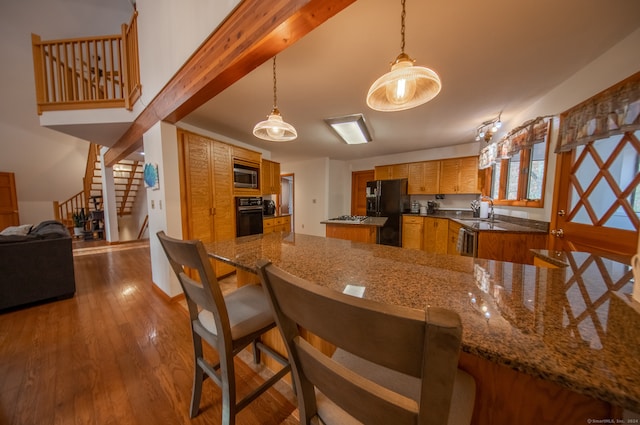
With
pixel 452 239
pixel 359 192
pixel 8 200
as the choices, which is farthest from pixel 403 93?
pixel 8 200

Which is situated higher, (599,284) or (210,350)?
(599,284)

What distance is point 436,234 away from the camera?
4078mm

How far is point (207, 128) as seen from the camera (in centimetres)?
308

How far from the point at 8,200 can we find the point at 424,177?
940 cm

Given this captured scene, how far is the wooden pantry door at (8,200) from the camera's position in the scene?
15.3 ft

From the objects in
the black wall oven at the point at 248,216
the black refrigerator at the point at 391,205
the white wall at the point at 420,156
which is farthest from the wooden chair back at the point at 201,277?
the white wall at the point at 420,156

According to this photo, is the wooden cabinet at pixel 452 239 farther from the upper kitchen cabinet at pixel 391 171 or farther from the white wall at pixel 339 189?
the white wall at pixel 339 189

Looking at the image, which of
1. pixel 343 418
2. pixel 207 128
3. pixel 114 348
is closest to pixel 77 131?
pixel 207 128

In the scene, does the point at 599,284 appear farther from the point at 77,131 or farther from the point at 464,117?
the point at 77,131

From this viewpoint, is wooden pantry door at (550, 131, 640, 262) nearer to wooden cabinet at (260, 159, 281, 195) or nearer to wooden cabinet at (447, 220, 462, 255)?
wooden cabinet at (447, 220, 462, 255)

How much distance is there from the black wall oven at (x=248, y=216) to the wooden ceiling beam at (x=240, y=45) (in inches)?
60.5

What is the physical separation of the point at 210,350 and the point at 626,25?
3811mm

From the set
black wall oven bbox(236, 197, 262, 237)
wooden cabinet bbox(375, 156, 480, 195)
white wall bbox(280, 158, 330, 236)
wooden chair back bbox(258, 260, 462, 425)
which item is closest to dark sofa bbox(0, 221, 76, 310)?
black wall oven bbox(236, 197, 262, 237)

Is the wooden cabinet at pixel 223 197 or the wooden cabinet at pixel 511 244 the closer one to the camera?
the wooden cabinet at pixel 511 244
